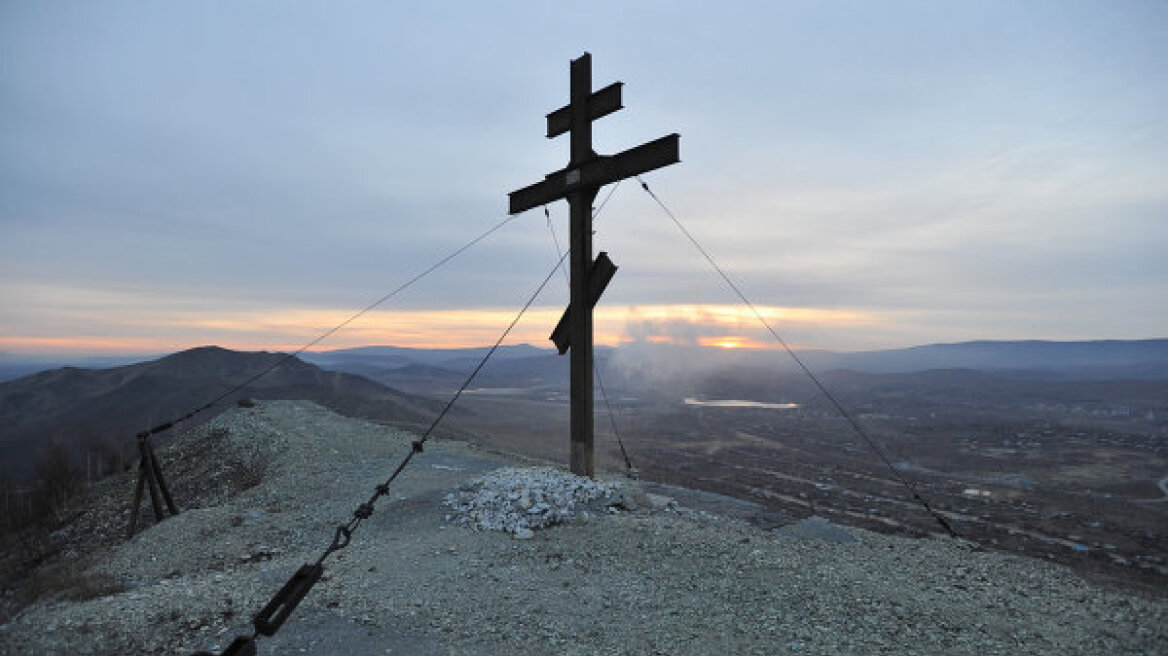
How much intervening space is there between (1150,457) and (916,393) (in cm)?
5541

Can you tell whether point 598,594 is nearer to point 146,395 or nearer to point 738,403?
point 146,395

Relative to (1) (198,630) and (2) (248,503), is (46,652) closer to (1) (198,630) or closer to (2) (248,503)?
(1) (198,630)

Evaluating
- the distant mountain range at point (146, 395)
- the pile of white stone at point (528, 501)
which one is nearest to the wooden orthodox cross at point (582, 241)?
the pile of white stone at point (528, 501)

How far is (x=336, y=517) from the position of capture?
393 inches

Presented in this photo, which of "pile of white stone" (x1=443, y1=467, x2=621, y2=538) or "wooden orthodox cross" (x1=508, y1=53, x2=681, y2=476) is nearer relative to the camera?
"pile of white stone" (x1=443, y1=467, x2=621, y2=538)

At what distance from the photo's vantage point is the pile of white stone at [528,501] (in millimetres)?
7441

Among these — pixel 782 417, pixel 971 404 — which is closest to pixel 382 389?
pixel 782 417

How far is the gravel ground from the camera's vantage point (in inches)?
198

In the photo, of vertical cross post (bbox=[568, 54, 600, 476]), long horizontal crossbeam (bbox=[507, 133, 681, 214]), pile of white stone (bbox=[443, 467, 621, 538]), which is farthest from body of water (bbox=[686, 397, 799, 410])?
pile of white stone (bbox=[443, 467, 621, 538])

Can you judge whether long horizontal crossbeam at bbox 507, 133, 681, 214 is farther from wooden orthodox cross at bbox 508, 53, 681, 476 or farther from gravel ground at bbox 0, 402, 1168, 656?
gravel ground at bbox 0, 402, 1168, 656

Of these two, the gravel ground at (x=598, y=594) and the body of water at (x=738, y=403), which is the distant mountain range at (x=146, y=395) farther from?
the body of water at (x=738, y=403)

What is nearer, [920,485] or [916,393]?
[920,485]

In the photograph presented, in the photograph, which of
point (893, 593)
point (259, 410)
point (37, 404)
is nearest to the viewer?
point (893, 593)

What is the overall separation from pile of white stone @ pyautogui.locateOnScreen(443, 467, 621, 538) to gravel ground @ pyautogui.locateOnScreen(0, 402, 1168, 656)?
0.07m
